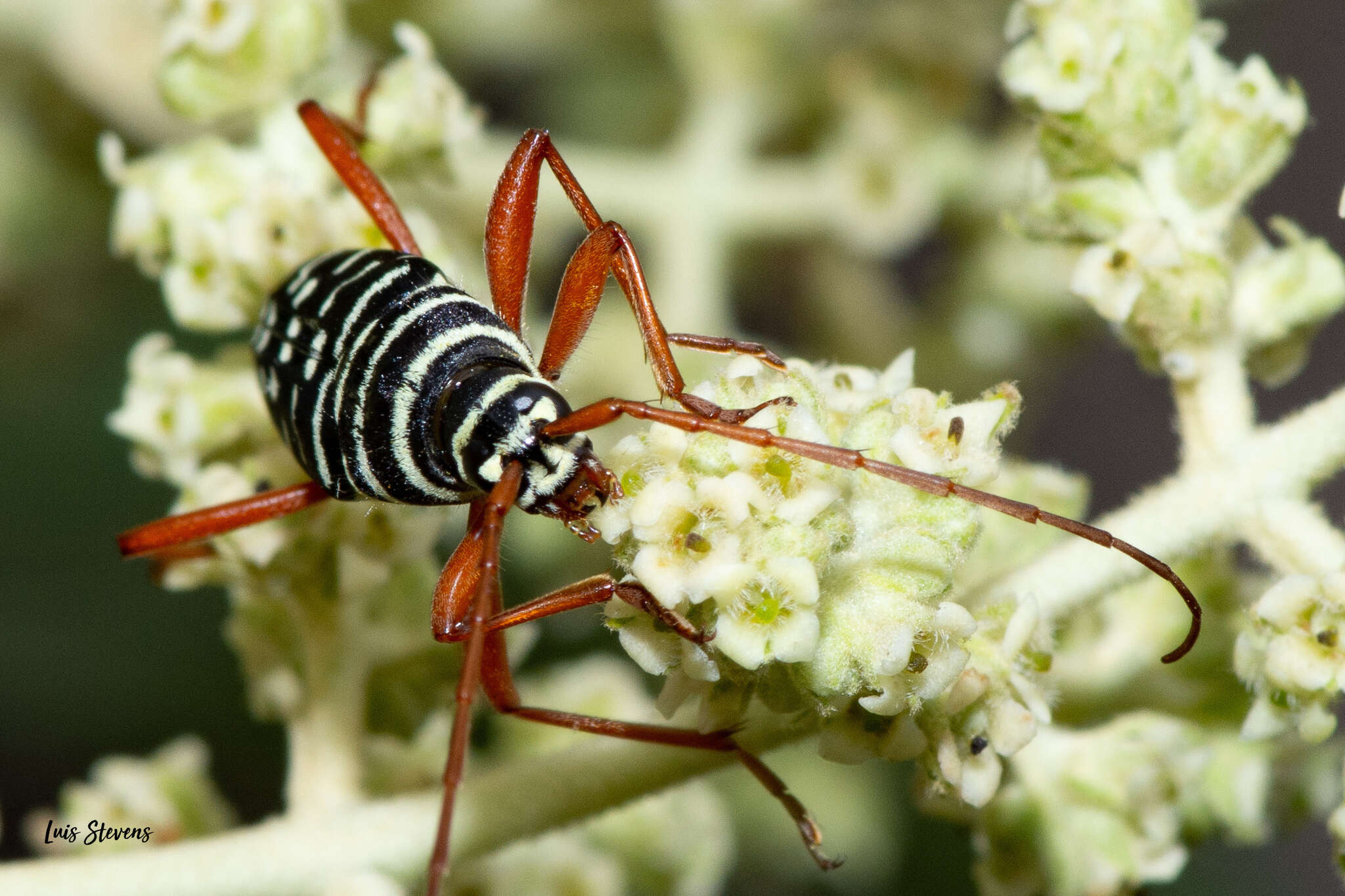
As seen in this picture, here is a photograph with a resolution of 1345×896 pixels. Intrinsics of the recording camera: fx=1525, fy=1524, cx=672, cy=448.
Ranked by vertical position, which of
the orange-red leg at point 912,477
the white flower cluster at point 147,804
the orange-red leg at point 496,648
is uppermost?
the orange-red leg at point 912,477

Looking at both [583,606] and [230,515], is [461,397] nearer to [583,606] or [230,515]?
A: [230,515]

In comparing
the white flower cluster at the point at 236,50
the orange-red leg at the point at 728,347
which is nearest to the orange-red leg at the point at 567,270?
the orange-red leg at the point at 728,347

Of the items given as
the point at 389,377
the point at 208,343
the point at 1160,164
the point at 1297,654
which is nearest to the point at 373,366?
the point at 389,377

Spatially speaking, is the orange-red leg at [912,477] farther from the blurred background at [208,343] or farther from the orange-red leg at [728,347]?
the blurred background at [208,343]

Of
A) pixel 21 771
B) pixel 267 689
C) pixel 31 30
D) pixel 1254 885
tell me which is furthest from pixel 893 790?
pixel 31 30

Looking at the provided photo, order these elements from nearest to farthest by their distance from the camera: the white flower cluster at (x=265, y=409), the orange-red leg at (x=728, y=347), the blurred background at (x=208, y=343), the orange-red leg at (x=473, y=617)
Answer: the orange-red leg at (x=473, y=617)
the orange-red leg at (x=728, y=347)
the white flower cluster at (x=265, y=409)
the blurred background at (x=208, y=343)

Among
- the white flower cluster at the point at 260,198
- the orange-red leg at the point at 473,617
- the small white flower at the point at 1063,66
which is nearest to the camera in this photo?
the orange-red leg at the point at 473,617

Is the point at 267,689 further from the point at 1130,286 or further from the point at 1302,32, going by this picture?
the point at 1302,32
